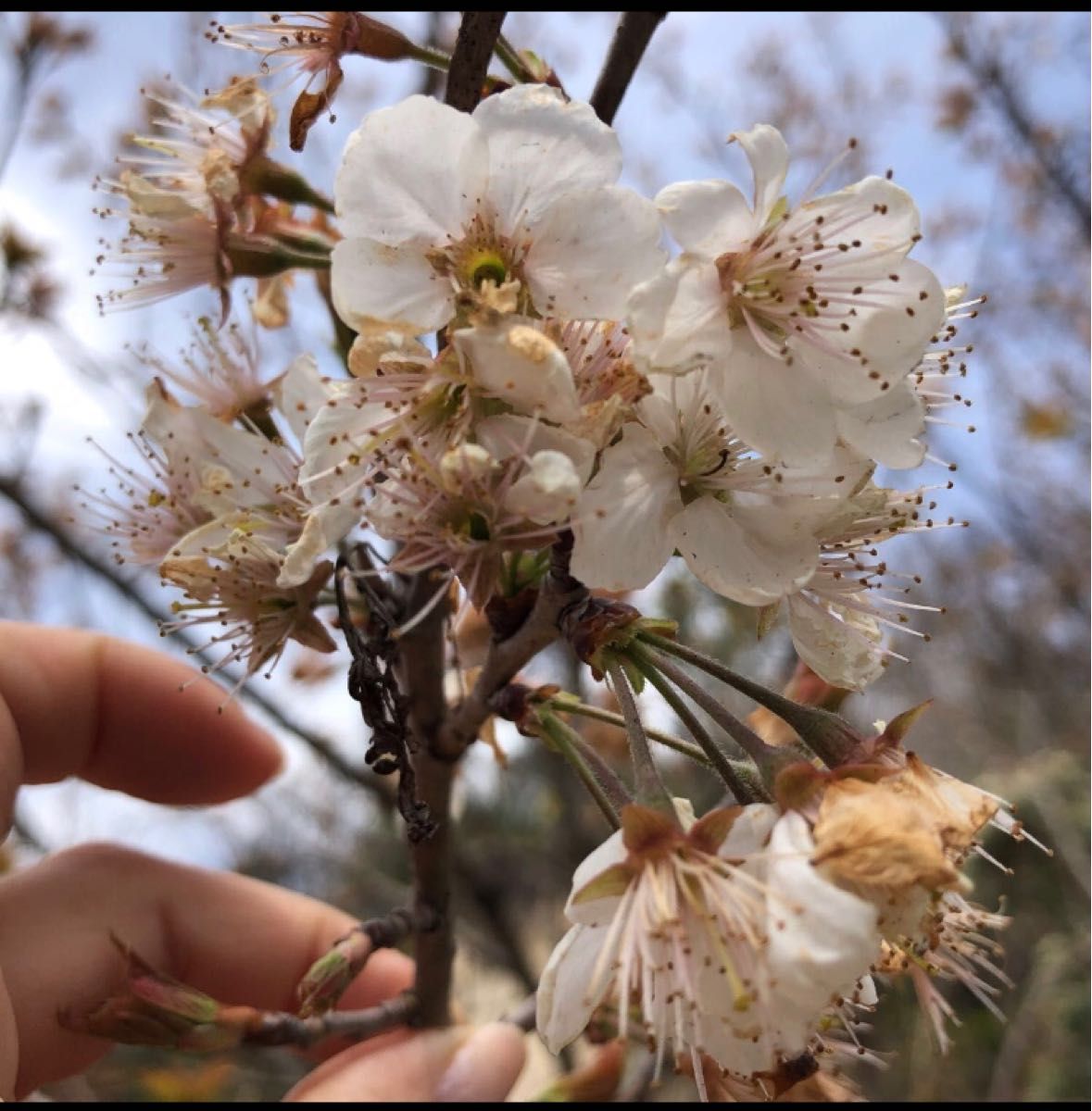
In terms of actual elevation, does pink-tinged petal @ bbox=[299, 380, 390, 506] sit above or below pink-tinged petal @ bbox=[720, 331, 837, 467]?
below

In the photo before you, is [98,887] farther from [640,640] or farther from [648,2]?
[648,2]

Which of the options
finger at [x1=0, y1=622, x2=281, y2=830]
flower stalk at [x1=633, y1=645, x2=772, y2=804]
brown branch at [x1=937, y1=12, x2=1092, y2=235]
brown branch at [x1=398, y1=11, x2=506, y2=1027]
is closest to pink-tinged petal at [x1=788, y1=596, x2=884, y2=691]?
flower stalk at [x1=633, y1=645, x2=772, y2=804]

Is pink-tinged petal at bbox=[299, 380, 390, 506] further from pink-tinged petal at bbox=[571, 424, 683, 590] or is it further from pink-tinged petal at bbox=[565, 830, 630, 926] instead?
pink-tinged petal at bbox=[565, 830, 630, 926]

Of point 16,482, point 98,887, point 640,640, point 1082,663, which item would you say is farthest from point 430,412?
point 1082,663

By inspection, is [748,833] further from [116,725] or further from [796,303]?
[116,725]

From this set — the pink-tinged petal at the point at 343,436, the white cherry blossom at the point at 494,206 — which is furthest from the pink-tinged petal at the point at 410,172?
the pink-tinged petal at the point at 343,436

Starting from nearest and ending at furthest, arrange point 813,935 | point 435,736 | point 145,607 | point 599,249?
point 813,935 < point 599,249 < point 435,736 < point 145,607

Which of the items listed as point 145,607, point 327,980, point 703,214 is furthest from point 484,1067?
point 145,607
